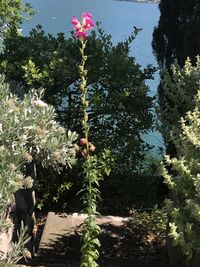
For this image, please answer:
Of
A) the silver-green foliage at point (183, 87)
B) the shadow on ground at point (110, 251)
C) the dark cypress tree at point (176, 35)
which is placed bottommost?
the shadow on ground at point (110, 251)

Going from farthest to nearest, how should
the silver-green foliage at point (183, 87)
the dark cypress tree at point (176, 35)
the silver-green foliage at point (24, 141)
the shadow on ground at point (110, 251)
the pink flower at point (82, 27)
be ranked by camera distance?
1. the dark cypress tree at point (176, 35)
2. the silver-green foliage at point (183, 87)
3. the shadow on ground at point (110, 251)
4. the silver-green foliage at point (24, 141)
5. the pink flower at point (82, 27)

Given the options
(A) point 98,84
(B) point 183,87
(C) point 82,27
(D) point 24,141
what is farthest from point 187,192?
(A) point 98,84

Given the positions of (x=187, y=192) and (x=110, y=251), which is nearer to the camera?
(x=187, y=192)

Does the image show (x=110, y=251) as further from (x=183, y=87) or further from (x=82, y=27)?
(x=82, y=27)

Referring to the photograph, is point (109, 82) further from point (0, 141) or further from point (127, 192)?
point (0, 141)

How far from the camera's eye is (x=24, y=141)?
3848mm

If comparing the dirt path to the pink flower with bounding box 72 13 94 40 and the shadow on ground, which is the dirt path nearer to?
the shadow on ground

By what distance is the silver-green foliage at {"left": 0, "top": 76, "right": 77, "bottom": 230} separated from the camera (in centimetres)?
341

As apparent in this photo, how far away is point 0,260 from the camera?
331 centimetres

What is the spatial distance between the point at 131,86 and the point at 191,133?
2.53m

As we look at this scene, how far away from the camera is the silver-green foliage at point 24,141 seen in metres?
3.41

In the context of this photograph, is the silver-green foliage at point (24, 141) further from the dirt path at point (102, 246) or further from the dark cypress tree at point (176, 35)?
the dark cypress tree at point (176, 35)

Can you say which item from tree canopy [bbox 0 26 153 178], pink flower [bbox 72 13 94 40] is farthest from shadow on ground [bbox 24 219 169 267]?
pink flower [bbox 72 13 94 40]

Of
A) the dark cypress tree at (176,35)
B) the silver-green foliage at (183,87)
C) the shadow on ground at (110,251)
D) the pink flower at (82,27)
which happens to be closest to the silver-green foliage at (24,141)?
the pink flower at (82,27)
